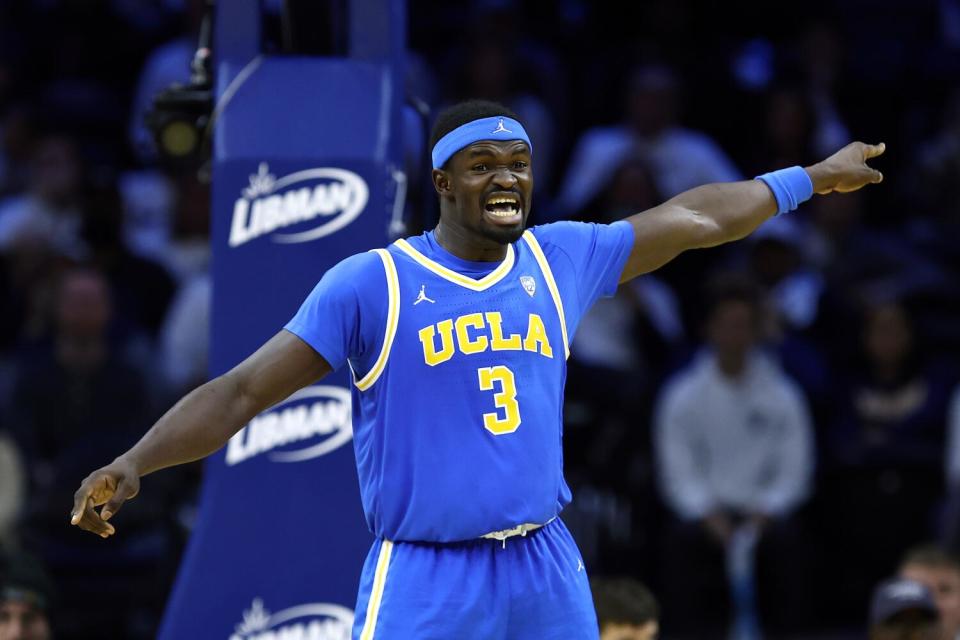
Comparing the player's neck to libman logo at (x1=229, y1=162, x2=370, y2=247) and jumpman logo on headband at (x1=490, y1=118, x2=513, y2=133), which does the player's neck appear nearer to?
jumpman logo on headband at (x1=490, y1=118, x2=513, y2=133)

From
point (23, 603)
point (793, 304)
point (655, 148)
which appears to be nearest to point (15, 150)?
point (655, 148)

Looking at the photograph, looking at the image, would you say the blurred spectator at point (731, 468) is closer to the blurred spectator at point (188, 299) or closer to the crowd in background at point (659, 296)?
the crowd in background at point (659, 296)

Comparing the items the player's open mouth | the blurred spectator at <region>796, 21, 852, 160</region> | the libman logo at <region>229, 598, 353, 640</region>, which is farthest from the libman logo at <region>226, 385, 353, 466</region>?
the blurred spectator at <region>796, 21, 852, 160</region>

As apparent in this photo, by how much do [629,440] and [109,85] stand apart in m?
5.09

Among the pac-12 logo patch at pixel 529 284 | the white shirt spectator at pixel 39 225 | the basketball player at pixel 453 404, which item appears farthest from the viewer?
the white shirt spectator at pixel 39 225

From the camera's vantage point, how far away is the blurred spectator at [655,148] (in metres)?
11.2

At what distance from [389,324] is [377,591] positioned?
69 cm

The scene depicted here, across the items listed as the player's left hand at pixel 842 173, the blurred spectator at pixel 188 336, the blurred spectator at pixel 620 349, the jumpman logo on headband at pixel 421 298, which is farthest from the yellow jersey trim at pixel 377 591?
the blurred spectator at pixel 188 336

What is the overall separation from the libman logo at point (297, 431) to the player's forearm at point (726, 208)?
5.40ft

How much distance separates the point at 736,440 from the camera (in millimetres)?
9688

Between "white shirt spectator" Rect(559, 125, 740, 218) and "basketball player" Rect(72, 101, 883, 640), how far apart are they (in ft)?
20.8

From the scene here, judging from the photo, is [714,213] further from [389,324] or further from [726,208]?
[389,324]

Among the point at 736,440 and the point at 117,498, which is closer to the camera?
the point at 117,498

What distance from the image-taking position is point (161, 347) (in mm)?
10258
